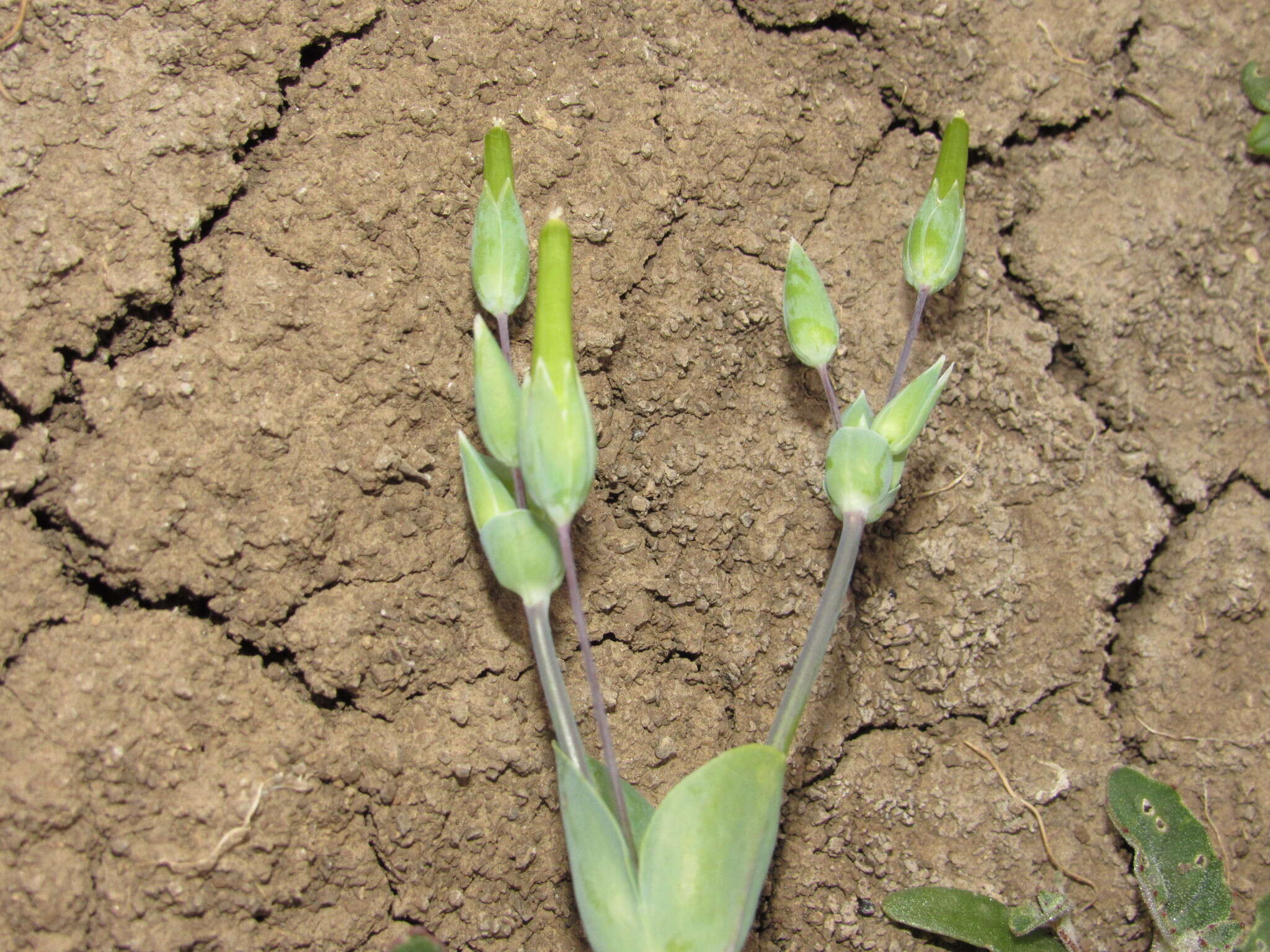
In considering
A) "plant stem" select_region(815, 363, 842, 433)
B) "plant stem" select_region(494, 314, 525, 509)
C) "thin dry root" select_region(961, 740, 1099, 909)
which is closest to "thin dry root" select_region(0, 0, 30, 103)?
"plant stem" select_region(494, 314, 525, 509)

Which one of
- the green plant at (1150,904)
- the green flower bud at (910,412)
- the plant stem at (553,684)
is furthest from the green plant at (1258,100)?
the plant stem at (553,684)

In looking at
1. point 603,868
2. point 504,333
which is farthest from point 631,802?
point 504,333

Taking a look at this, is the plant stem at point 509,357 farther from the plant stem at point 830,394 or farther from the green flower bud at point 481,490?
the plant stem at point 830,394

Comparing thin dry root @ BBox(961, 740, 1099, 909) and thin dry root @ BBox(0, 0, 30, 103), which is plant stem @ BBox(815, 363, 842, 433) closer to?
thin dry root @ BBox(961, 740, 1099, 909)

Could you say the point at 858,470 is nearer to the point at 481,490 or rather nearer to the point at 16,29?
the point at 481,490

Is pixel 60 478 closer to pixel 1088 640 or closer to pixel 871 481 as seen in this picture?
pixel 871 481
